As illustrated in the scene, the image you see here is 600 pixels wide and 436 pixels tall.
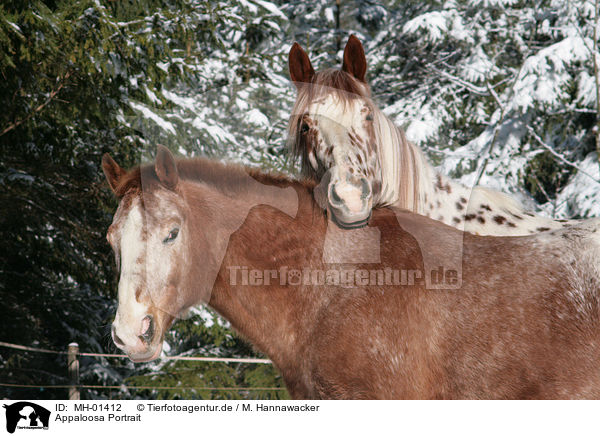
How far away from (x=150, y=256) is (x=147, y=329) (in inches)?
12.6

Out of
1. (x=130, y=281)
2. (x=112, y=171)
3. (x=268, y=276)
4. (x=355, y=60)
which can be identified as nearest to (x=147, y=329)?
(x=130, y=281)

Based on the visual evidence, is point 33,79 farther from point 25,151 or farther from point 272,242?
point 272,242

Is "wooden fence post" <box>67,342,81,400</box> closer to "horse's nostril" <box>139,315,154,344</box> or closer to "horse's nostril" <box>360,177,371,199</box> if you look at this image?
"horse's nostril" <box>139,315,154,344</box>

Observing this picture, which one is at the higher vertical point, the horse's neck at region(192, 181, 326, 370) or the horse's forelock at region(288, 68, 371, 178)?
the horse's forelock at region(288, 68, 371, 178)

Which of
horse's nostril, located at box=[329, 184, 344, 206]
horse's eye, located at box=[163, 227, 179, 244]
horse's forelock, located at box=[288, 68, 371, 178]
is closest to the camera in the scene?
horse's eye, located at box=[163, 227, 179, 244]

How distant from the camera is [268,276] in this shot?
2.65 meters

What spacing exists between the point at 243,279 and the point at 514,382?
4.30ft

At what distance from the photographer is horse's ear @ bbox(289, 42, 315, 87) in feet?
11.6

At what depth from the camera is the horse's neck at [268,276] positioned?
260 cm

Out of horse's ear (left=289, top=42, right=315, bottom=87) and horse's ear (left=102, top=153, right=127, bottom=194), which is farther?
A: horse's ear (left=289, top=42, right=315, bottom=87)
